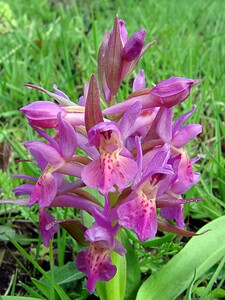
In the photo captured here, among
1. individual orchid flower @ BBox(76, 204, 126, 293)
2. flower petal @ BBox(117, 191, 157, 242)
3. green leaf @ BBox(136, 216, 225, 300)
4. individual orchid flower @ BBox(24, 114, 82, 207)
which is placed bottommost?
green leaf @ BBox(136, 216, 225, 300)

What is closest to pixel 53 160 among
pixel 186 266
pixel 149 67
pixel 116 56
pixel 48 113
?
pixel 48 113

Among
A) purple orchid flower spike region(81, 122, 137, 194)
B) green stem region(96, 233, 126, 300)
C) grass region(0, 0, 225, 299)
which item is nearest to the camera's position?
purple orchid flower spike region(81, 122, 137, 194)

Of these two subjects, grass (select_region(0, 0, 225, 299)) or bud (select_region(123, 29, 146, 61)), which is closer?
bud (select_region(123, 29, 146, 61))

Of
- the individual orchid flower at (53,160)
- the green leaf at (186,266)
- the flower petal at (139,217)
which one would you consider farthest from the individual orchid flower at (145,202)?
the green leaf at (186,266)

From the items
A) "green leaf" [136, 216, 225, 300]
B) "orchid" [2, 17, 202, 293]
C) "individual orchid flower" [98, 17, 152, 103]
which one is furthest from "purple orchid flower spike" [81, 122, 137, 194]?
"green leaf" [136, 216, 225, 300]

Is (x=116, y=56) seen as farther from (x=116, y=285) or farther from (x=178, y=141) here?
(x=116, y=285)

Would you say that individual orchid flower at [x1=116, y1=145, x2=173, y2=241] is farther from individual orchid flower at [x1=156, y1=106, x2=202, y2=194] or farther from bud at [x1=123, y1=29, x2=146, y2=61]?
bud at [x1=123, y1=29, x2=146, y2=61]
